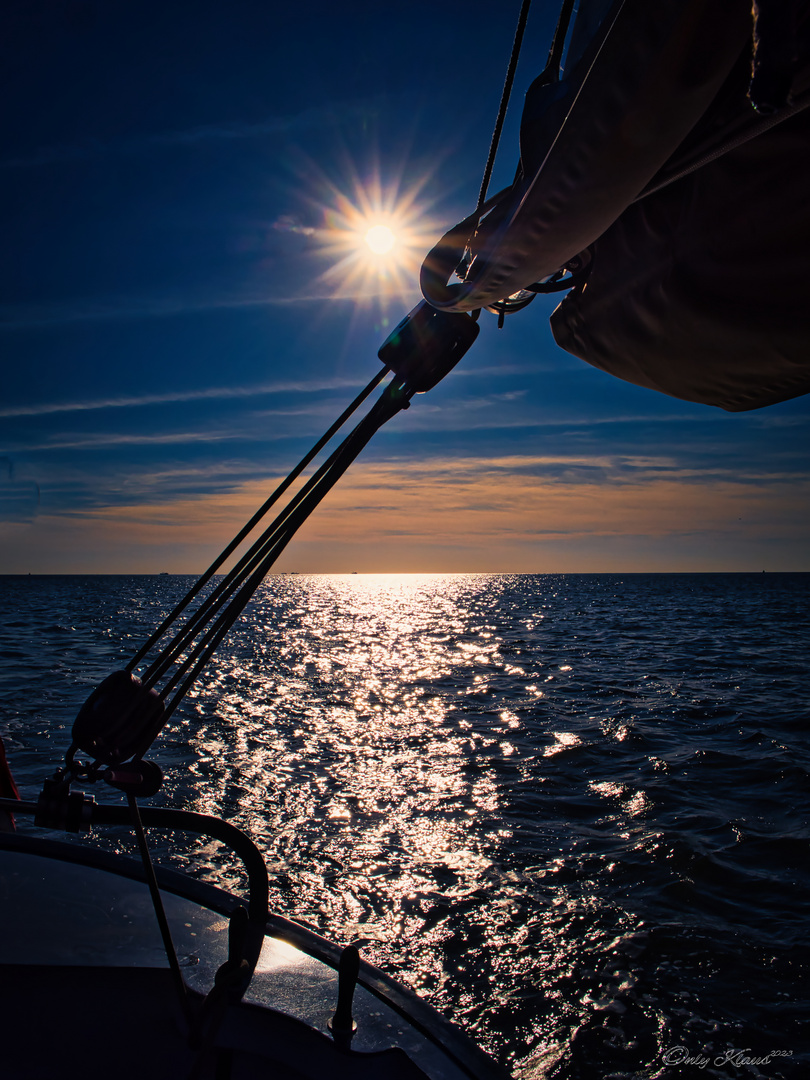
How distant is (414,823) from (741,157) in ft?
25.7

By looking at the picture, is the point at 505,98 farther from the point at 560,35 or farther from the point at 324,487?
the point at 324,487

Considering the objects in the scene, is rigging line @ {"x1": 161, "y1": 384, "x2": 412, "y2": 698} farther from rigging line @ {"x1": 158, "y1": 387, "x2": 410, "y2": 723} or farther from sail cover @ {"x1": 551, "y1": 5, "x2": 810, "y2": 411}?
sail cover @ {"x1": 551, "y1": 5, "x2": 810, "y2": 411}

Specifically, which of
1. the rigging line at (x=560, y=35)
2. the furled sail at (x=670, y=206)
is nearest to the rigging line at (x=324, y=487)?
the furled sail at (x=670, y=206)

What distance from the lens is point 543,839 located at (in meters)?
7.33

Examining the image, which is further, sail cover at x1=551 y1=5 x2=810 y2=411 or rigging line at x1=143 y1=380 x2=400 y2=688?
rigging line at x1=143 y1=380 x2=400 y2=688

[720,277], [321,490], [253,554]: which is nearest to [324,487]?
[321,490]

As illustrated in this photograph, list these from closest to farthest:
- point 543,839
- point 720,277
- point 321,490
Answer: point 720,277 < point 321,490 < point 543,839

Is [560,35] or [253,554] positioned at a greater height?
[560,35]

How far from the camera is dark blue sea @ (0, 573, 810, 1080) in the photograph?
453 centimetres

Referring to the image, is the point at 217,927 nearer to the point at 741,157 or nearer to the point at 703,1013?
the point at 741,157

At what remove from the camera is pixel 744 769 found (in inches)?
390

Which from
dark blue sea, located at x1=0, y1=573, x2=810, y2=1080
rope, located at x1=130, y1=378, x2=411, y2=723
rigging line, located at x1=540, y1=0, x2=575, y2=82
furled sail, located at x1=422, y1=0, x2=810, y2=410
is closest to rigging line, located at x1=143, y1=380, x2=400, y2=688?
rope, located at x1=130, y1=378, x2=411, y2=723

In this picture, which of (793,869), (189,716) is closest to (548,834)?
(793,869)

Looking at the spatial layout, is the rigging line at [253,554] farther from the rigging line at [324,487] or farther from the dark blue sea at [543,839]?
the dark blue sea at [543,839]
